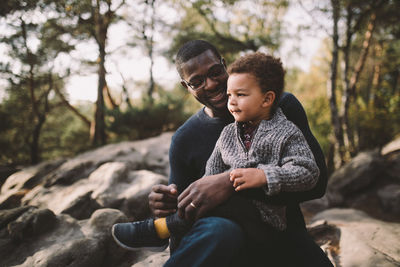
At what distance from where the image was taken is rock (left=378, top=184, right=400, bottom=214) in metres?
5.00

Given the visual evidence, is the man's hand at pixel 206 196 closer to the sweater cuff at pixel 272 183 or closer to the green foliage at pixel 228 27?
the sweater cuff at pixel 272 183

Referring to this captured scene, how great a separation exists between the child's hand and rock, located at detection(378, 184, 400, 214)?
5424 millimetres

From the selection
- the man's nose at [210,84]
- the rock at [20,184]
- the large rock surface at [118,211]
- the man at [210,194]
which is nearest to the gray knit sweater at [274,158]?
the man at [210,194]

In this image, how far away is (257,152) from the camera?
1503 millimetres

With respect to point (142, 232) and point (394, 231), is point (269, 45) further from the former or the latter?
point (142, 232)

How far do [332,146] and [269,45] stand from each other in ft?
20.5

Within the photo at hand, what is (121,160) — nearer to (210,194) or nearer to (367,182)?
(210,194)

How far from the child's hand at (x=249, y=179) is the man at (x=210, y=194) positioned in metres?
0.09

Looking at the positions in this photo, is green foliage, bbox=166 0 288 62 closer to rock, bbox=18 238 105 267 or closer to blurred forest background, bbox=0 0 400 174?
blurred forest background, bbox=0 0 400 174

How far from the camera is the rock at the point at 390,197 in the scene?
5.00 metres

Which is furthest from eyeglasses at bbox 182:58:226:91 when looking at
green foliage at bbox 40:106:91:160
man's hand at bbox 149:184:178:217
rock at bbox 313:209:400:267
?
green foliage at bbox 40:106:91:160

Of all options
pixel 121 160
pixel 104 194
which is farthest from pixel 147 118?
pixel 104 194

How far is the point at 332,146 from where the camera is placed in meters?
7.48

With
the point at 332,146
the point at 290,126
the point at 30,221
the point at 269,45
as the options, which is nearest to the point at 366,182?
the point at 332,146
